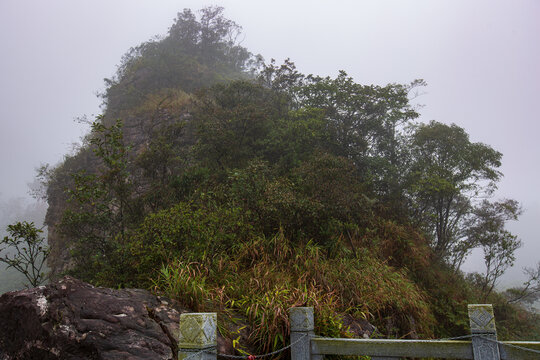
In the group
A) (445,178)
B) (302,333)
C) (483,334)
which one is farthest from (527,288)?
(302,333)

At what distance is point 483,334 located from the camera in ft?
9.45

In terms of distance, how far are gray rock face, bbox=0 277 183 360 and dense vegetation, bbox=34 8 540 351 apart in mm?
906

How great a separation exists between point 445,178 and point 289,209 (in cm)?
811


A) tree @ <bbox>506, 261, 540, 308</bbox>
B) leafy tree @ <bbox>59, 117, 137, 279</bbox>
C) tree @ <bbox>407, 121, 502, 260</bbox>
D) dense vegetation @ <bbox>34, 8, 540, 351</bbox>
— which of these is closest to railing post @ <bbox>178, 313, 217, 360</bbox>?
dense vegetation @ <bbox>34, 8, 540, 351</bbox>

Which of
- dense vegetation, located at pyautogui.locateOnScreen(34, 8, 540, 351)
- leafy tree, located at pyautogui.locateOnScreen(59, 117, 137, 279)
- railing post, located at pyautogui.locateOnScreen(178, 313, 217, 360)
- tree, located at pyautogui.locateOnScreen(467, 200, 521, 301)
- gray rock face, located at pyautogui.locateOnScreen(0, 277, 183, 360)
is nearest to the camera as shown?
railing post, located at pyautogui.locateOnScreen(178, 313, 217, 360)

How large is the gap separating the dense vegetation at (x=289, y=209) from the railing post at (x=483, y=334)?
167 cm

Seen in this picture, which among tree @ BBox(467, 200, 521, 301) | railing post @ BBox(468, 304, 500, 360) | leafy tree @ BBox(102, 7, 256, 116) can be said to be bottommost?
railing post @ BBox(468, 304, 500, 360)

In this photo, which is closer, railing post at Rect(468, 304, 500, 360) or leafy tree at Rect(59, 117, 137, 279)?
railing post at Rect(468, 304, 500, 360)

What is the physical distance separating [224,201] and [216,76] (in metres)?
16.5

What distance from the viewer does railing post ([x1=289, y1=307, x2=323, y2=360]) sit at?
10.2 feet

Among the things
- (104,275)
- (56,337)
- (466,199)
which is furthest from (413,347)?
(466,199)

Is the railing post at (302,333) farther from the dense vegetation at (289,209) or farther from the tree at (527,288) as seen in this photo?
the tree at (527,288)

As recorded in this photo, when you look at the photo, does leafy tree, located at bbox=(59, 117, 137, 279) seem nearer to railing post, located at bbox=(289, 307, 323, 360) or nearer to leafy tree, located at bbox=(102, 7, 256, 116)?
railing post, located at bbox=(289, 307, 323, 360)

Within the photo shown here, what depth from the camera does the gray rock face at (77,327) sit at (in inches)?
120
